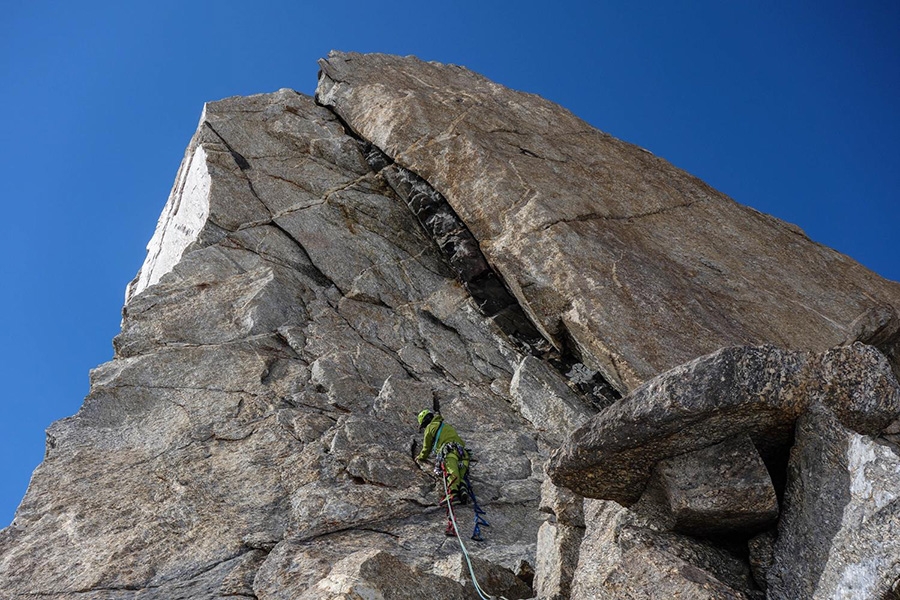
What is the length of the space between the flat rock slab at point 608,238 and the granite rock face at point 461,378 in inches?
3.1

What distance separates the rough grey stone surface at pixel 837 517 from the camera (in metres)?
5.91

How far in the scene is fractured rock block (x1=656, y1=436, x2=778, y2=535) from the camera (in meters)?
6.75

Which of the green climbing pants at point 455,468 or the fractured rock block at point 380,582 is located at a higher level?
the green climbing pants at point 455,468

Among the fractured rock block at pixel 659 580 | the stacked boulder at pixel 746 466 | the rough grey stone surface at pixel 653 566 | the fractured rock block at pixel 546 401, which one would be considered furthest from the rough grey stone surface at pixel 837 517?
the fractured rock block at pixel 546 401

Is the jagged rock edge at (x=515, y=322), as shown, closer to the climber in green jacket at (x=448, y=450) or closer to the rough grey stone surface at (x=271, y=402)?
the rough grey stone surface at (x=271, y=402)


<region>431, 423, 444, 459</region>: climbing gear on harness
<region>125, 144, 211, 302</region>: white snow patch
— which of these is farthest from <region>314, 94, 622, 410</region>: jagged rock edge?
<region>125, 144, 211, 302</region>: white snow patch

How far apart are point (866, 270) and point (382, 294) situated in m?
11.2

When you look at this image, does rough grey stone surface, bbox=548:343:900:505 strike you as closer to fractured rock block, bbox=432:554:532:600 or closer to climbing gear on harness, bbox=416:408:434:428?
fractured rock block, bbox=432:554:532:600

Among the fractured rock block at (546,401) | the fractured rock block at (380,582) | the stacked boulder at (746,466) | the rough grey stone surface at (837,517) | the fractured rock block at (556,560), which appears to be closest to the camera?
the rough grey stone surface at (837,517)

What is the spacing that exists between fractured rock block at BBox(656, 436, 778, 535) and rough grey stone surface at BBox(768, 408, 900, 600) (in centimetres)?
28

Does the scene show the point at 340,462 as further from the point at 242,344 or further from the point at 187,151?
the point at 187,151

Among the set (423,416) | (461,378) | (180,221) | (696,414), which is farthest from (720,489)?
(180,221)

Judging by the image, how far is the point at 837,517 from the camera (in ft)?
20.6

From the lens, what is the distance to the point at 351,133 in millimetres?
21562
